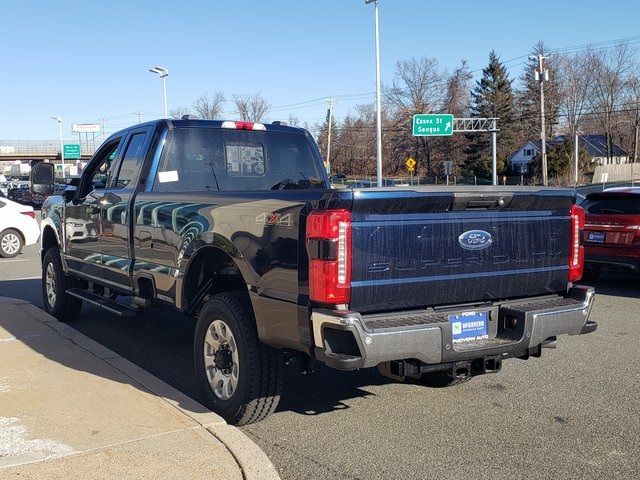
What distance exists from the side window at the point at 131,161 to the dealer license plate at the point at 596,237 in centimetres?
746

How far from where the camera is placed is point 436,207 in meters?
4.15

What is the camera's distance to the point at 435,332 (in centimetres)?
403

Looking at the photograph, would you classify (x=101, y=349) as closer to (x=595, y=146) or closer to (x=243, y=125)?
(x=243, y=125)

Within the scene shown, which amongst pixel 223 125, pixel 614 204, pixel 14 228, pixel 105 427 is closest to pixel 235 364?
pixel 105 427

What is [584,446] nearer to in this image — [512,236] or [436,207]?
[512,236]

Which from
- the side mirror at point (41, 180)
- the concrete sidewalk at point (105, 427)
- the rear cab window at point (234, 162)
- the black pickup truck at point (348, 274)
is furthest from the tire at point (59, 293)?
the rear cab window at point (234, 162)

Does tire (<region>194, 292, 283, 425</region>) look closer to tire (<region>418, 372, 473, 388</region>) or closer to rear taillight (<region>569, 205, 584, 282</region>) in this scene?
tire (<region>418, 372, 473, 388</region>)

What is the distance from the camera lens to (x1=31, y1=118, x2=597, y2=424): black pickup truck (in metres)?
3.88

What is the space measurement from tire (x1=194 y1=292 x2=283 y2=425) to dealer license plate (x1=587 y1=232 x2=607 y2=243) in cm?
769

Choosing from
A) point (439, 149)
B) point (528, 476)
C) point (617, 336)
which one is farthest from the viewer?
point (439, 149)

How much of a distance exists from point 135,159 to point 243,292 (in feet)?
7.53

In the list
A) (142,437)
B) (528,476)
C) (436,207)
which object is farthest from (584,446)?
(142,437)

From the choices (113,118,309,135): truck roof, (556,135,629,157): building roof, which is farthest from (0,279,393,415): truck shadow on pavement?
(556,135,629,157): building roof

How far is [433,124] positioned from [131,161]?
36.7 meters
